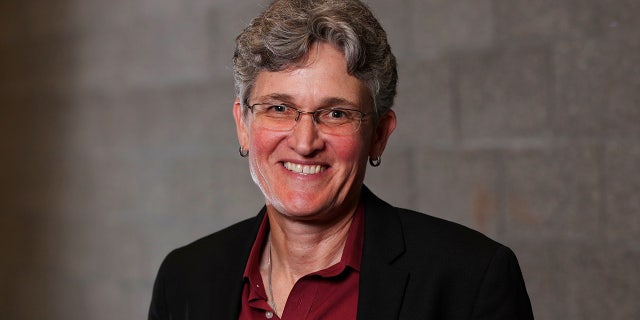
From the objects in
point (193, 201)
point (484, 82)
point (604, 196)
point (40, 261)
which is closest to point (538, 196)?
point (604, 196)

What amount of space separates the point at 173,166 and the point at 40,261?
1.04 meters

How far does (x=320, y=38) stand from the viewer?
155cm

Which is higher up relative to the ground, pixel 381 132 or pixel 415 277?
pixel 381 132

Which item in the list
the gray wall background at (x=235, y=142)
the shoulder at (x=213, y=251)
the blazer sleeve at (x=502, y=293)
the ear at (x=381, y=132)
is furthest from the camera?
the gray wall background at (x=235, y=142)

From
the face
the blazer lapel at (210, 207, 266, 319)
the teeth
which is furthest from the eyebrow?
the blazer lapel at (210, 207, 266, 319)

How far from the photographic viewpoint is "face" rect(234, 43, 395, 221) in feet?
5.07

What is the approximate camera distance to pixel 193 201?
3383 mm

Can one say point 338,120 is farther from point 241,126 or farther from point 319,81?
point 241,126

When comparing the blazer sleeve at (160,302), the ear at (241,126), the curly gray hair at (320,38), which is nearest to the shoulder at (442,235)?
the curly gray hair at (320,38)

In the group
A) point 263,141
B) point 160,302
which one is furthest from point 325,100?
point 160,302

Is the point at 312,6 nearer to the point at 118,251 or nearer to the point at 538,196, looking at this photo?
the point at 538,196

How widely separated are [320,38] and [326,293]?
0.46 meters

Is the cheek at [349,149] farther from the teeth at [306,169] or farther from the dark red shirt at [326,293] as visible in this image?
the dark red shirt at [326,293]

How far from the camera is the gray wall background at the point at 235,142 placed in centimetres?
222
